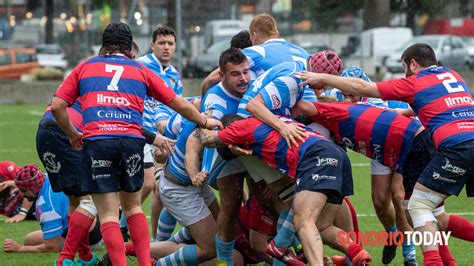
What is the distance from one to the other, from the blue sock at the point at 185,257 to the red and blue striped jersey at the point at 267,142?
3.44 feet

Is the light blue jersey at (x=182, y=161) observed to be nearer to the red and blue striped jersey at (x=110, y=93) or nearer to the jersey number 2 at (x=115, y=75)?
the red and blue striped jersey at (x=110, y=93)

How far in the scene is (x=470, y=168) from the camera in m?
7.02

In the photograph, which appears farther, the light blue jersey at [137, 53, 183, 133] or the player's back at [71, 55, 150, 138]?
the light blue jersey at [137, 53, 183, 133]

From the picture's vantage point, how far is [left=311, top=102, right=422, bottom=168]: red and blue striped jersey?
7395 mm

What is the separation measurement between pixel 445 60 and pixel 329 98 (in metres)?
20.3

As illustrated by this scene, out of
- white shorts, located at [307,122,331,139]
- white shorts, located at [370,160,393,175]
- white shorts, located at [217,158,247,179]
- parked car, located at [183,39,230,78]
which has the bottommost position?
parked car, located at [183,39,230,78]

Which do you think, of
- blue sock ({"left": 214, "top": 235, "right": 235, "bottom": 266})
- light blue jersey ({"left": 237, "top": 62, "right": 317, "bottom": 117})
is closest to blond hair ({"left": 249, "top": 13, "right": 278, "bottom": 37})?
light blue jersey ({"left": 237, "top": 62, "right": 317, "bottom": 117})

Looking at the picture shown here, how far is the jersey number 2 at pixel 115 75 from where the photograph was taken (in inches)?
271

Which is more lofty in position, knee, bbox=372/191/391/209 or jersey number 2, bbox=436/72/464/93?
jersey number 2, bbox=436/72/464/93

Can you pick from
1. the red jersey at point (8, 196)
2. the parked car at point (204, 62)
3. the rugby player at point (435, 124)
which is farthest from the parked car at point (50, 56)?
the rugby player at point (435, 124)

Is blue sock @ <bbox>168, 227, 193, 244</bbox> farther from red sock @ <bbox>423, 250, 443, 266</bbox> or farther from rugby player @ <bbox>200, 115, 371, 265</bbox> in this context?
red sock @ <bbox>423, 250, 443, 266</bbox>

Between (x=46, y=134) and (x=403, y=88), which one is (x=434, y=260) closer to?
(x=403, y=88)

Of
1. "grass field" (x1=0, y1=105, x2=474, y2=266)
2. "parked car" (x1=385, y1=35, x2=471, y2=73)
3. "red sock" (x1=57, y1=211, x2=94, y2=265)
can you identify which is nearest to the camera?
"red sock" (x1=57, y1=211, x2=94, y2=265)

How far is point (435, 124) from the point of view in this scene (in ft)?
23.3
